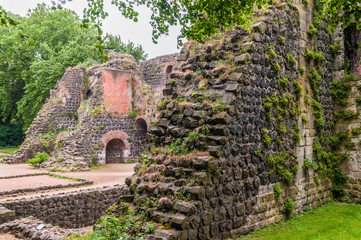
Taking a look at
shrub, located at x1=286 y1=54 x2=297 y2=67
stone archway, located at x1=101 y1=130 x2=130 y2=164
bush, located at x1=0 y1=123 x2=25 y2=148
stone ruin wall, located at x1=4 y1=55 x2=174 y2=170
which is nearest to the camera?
shrub, located at x1=286 y1=54 x2=297 y2=67

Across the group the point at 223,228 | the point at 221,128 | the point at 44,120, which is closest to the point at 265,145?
the point at 221,128

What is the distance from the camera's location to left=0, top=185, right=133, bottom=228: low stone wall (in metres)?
9.40

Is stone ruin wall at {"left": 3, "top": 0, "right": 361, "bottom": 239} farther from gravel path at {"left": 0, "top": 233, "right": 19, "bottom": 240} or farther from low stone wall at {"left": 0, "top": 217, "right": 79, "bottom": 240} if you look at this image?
gravel path at {"left": 0, "top": 233, "right": 19, "bottom": 240}

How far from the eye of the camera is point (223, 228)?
19.4 feet

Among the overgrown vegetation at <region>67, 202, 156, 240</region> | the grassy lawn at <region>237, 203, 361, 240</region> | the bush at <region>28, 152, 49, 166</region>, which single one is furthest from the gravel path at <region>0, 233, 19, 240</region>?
the bush at <region>28, 152, 49, 166</region>

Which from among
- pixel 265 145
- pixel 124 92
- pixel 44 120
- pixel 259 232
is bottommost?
pixel 259 232

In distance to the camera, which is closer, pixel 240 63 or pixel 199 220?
pixel 199 220

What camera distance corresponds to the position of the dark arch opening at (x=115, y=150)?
2150 cm

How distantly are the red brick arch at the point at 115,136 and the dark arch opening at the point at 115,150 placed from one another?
0.32 m

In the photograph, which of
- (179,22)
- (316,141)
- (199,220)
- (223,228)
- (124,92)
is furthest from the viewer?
(124,92)

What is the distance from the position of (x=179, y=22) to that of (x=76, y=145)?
542 inches

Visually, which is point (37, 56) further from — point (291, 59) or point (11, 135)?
point (291, 59)

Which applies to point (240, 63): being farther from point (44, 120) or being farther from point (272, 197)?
point (44, 120)

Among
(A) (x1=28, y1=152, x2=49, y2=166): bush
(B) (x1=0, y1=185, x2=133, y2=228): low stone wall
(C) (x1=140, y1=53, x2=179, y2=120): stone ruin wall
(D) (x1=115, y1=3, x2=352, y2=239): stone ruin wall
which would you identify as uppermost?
(C) (x1=140, y1=53, x2=179, y2=120): stone ruin wall
